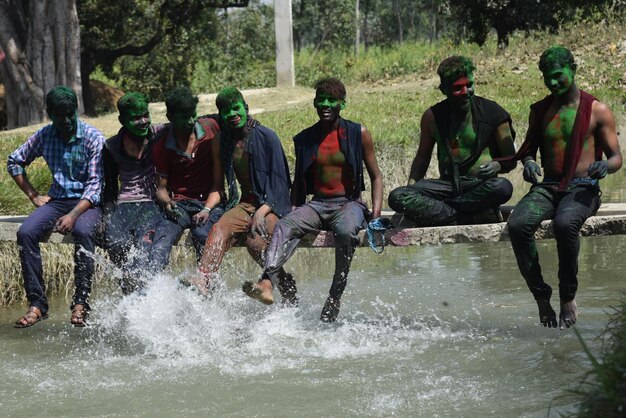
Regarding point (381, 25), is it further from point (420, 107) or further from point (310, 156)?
point (310, 156)

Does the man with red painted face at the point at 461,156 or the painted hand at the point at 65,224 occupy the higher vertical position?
the man with red painted face at the point at 461,156

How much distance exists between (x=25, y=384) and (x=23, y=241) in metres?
1.21

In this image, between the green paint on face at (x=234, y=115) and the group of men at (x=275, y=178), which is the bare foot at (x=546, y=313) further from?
the green paint on face at (x=234, y=115)

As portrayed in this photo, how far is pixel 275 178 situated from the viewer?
23.7ft

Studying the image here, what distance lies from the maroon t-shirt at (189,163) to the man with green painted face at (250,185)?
5.8 inches

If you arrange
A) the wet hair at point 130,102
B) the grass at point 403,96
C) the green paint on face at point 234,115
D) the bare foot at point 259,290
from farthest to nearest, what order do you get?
the grass at point 403,96 < the wet hair at point 130,102 < the green paint on face at point 234,115 < the bare foot at point 259,290

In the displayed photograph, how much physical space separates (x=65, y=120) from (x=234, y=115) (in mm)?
1202

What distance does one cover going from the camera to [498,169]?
6.98 metres

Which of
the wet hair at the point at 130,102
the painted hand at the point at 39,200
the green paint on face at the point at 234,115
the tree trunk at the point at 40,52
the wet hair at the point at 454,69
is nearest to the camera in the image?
the wet hair at the point at 454,69

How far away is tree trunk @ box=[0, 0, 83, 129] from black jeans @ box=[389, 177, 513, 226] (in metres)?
12.3

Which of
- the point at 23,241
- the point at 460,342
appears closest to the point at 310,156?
the point at 460,342

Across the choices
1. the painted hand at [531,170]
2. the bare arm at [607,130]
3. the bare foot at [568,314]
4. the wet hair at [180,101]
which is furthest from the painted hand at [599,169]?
the wet hair at [180,101]

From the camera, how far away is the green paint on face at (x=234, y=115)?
714 cm

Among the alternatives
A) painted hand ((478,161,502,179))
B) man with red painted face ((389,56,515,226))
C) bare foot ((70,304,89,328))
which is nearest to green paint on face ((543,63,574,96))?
man with red painted face ((389,56,515,226))
